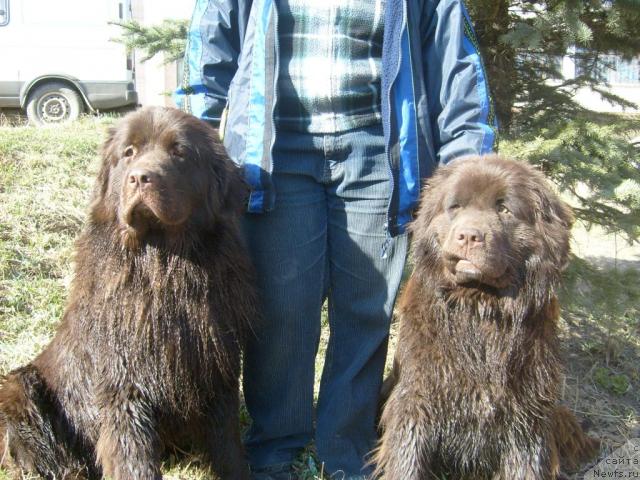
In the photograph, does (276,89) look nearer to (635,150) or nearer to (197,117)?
(197,117)

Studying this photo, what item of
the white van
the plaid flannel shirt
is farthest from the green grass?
the white van

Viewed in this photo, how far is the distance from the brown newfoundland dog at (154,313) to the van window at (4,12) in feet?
31.2

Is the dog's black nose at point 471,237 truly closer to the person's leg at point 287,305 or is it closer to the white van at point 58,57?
the person's leg at point 287,305

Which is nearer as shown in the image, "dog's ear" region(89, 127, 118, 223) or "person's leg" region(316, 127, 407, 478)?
"dog's ear" region(89, 127, 118, 223)

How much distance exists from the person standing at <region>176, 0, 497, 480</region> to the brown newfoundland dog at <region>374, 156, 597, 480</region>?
31 cm

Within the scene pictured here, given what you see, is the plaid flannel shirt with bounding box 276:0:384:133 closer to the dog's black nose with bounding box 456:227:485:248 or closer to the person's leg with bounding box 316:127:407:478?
the person's leg with bounding box 316:127:407:478

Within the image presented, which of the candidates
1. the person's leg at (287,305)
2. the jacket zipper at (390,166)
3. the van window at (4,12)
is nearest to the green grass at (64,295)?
the person's leg at (287,305)

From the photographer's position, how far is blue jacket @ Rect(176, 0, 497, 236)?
9.55 feet

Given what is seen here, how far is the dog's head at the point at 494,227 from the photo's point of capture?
2.51m

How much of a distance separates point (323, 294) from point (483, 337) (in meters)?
0.91

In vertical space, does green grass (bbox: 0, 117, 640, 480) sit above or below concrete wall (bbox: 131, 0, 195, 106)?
below

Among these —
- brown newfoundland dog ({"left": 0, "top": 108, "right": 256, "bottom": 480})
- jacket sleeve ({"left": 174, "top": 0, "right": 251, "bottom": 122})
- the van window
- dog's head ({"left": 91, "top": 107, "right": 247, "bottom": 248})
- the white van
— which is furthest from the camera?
the white van

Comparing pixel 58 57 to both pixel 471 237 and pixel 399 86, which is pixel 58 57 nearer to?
pixel 399 86

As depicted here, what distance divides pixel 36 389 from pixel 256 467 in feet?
3.78
